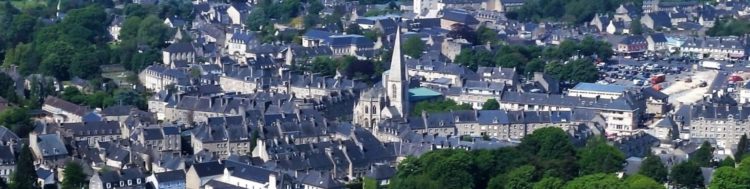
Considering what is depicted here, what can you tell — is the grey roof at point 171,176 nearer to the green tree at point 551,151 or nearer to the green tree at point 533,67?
the green tree at point 551,151

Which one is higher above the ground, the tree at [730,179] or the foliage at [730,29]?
the tree at [730,179]

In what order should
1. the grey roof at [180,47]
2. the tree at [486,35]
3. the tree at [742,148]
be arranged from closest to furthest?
the tree at [742,148] < the grey roof at [180,47] < the tree at [486,35]

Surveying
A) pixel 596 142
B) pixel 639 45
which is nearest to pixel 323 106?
pixel 596 142

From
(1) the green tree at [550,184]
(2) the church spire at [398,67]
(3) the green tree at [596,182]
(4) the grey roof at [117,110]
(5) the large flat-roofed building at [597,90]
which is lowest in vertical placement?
(5) the large flat-roofed building at [597,90]

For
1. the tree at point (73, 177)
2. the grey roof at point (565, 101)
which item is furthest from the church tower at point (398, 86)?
the tree at point (73, 177)

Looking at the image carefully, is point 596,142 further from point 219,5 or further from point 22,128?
point 219,5

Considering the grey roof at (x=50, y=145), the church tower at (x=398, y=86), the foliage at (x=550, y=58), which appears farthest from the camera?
the foliage at (x=550, y=58)

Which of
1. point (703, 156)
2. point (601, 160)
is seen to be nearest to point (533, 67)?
point (703, 156)
